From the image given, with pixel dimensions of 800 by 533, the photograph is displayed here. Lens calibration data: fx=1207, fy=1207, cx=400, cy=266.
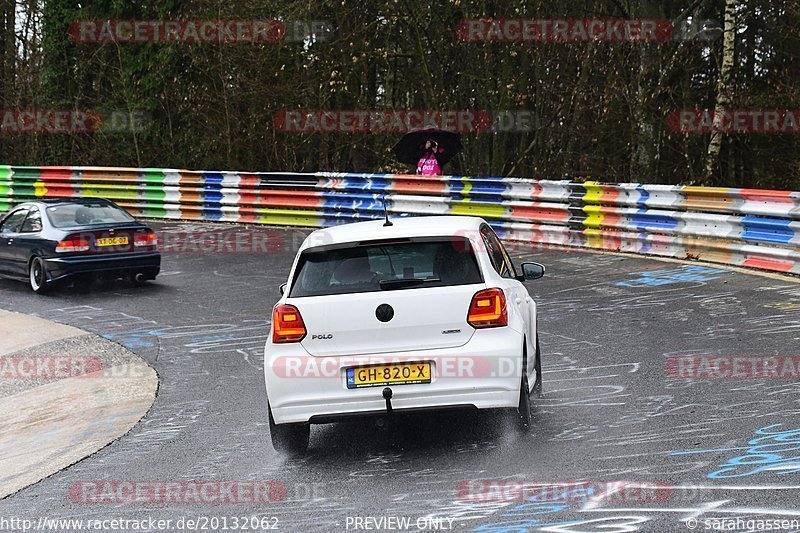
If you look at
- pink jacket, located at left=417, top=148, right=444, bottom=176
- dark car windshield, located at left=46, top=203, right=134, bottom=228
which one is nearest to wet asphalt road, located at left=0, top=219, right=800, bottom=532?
dark car windshield, located at left=46, top=203, right=134, bottom=228

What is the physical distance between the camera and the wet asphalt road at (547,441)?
21.0 feet

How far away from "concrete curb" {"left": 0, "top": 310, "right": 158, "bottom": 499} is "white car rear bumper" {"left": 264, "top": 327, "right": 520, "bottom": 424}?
178cm

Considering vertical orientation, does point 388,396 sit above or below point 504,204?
below

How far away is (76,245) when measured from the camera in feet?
56.9

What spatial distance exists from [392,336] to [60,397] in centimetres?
430

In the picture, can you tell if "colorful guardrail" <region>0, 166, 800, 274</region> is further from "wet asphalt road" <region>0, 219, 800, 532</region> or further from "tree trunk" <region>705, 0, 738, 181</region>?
"tree trunk" <region>705, 0, 738, 181</region>

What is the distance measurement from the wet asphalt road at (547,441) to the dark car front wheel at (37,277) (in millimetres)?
3618

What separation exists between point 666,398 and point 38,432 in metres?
4.88

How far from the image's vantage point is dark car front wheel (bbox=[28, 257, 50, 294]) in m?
17.5

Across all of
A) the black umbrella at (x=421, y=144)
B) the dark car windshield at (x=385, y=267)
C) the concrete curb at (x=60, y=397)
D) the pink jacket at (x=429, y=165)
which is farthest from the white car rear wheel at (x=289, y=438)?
the black umbrella at (x=421, y=144)

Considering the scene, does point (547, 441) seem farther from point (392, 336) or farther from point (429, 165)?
point (429, 165)

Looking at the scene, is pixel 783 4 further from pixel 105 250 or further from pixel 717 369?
pixel 717 369

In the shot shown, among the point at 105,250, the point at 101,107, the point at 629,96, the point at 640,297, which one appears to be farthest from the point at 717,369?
the point at 101,107

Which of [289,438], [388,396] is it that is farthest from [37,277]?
[388,396]
